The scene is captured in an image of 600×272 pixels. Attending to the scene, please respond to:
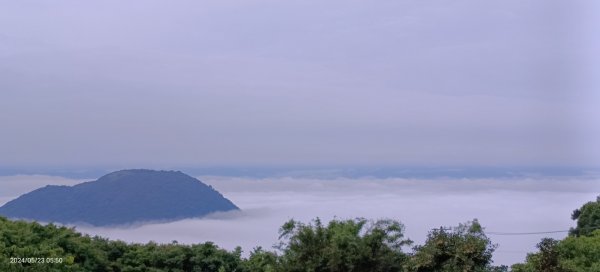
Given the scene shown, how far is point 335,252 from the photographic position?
1734 cm

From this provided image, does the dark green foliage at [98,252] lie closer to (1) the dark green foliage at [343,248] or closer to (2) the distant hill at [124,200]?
(1) the dark green foliage at [343,248]

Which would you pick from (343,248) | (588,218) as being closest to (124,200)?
→ (588,218)

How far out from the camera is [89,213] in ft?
251

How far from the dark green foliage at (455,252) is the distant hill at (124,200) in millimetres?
54805

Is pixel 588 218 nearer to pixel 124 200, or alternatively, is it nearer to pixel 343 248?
pixel 343 248

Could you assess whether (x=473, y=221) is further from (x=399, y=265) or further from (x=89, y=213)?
(x=89, y=213)

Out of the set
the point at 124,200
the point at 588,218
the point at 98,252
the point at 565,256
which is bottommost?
the point at 98,252

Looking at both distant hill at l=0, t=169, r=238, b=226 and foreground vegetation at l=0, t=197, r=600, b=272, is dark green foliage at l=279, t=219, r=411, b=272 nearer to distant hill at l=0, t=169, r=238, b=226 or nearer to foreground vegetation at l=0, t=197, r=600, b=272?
foreground vegetation at l=0, t=197, r=600, b=272

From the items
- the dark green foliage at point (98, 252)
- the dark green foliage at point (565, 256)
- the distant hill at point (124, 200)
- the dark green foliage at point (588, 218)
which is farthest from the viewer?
the distant hill at point (124, 200)

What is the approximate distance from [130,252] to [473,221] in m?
14.4

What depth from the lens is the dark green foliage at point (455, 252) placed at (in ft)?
49.3

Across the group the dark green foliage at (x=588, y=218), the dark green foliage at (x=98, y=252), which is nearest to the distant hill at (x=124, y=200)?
the dark green foliage at (x=588, y=218)

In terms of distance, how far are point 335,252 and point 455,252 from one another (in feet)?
10.6

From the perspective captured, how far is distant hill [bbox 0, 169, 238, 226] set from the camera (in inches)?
2866
